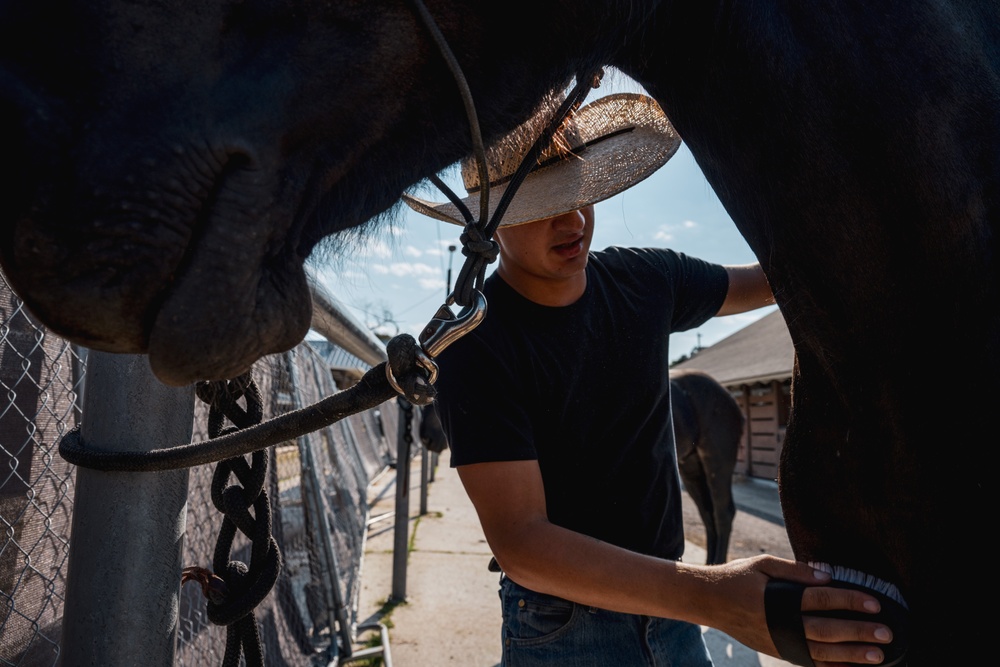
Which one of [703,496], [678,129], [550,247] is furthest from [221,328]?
[703,496]

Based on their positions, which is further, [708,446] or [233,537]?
[708,446]

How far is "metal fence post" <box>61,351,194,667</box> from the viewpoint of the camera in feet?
3.36

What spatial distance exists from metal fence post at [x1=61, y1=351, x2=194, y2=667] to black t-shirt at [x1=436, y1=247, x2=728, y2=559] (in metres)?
0.77

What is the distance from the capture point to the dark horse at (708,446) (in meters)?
6.05

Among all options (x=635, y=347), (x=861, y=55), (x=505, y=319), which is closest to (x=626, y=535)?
(x=635, y=347)

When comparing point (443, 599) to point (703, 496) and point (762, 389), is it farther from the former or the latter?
point (762, 389)

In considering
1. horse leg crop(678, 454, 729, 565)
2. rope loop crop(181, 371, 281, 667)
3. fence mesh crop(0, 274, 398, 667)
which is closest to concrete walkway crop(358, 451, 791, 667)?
horse leg crop(678, 454, 729, 565)

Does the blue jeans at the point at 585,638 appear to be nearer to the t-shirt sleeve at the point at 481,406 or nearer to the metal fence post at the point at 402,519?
the t-shirt sleeve at the point at 481,406

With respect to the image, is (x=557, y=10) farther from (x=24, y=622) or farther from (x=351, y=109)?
(x=24, y=622)

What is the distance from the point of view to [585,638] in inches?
69.7

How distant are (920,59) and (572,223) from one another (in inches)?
40.6

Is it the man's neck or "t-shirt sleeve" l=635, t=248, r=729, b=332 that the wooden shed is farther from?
the man's neck

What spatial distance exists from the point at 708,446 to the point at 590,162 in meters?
5.23

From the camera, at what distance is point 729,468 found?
20.9 ft
